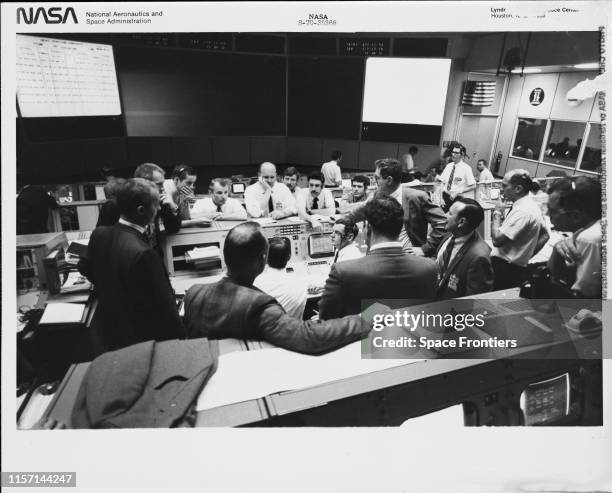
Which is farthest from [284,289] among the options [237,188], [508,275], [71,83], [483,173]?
[483,173]

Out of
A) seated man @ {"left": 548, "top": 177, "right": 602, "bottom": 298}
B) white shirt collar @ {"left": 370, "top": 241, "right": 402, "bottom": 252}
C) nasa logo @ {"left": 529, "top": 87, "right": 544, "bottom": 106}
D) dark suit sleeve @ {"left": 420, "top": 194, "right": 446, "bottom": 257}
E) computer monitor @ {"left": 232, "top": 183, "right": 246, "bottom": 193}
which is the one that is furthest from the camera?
nasa logo @ {"left": 529, "top": 87, "right": 544, "bottom": 106}

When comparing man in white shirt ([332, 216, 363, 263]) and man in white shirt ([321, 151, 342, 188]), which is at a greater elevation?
man in white shirt ([321, 151, 342, 188])

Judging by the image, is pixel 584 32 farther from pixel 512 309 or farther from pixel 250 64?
pixel 250 64

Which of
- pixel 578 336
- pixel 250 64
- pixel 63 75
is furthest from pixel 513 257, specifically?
pixel 250 64

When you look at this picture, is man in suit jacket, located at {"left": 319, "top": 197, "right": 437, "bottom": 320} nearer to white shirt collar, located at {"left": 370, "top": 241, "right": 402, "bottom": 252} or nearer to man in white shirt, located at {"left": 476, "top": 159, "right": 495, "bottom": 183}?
white shirt collar, located at {"left": 370, "top": 241, "right": 402, "bottom": 252}

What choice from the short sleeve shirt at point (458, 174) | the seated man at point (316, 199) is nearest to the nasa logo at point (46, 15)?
the seated man at point (316, 199)

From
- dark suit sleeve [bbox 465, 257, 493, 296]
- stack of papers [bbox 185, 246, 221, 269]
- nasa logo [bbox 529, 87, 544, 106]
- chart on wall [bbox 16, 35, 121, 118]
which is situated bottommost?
stack of papers [bbox 185, 246, 221, 269]

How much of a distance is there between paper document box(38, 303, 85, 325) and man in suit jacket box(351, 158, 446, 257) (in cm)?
201

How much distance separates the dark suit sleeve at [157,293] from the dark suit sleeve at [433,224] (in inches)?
69.2

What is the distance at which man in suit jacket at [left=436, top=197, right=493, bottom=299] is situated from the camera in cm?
→ 191

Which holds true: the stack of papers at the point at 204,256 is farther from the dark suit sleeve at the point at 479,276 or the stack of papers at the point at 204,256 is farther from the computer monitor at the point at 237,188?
the computer monitor at the point at 237,188

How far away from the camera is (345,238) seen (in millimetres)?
2547

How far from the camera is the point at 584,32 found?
4.24 feet

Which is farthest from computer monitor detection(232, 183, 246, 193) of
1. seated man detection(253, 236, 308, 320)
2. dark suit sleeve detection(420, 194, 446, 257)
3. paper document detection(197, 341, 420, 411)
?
paper document detection(197, 341, 420, 411)
